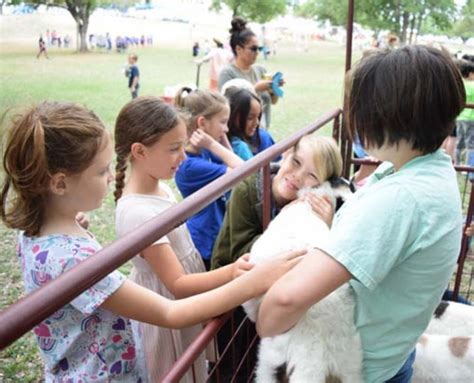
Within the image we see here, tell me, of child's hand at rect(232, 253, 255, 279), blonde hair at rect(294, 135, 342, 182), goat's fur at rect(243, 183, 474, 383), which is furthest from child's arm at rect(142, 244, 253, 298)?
blonde hair at rect(294, 135, 342, 182)

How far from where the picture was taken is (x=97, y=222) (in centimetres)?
490

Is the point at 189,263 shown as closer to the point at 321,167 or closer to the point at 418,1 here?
the point at 321,167

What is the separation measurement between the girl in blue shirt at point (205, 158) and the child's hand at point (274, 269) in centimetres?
126

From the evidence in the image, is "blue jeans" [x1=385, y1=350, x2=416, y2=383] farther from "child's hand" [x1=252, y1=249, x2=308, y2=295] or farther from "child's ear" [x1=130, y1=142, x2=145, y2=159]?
"child's ear" [x1=130, y1=142, x2=145, y2=159]

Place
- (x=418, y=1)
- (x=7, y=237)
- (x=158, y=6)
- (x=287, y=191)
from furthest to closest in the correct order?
(x=158, y=6) → (x=418, y=1) → (x=7, y=237) → (x=287, y=191)

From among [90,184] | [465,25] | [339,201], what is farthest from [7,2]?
[90,184]

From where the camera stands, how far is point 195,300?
1.14 meters

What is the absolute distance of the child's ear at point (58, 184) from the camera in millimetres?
1093

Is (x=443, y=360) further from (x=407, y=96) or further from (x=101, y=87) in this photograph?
(x=101, y=87)

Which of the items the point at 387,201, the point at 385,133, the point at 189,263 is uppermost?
the point at 385,133

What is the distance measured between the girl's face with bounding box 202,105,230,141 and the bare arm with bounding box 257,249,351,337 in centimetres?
175

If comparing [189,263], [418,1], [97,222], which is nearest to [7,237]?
[97,222]

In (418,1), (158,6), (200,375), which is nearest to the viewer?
(200,375)

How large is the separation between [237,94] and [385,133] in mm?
2067
